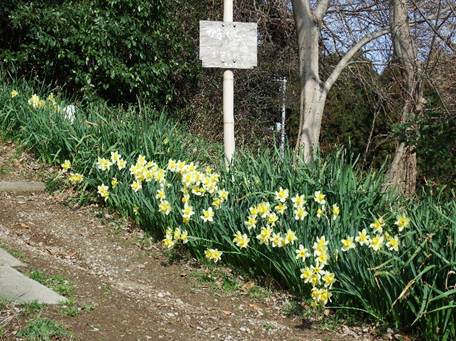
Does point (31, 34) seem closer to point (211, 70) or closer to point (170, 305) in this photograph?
point (211, 70)

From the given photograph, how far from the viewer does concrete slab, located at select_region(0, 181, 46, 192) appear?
5629 mm

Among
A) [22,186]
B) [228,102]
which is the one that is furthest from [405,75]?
[22,186]

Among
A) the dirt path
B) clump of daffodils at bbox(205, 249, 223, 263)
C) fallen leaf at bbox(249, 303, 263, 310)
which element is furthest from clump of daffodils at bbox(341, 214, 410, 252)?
clump of daffodils at bbox(205, 249, 223, 263)

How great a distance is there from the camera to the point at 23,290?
11.1ft

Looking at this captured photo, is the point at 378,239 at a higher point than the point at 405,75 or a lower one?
lower

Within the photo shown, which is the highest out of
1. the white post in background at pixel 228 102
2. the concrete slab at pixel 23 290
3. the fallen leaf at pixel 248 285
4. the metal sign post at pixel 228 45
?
the metal sign post at pixel 228 45

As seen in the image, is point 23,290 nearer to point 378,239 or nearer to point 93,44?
point 378,239

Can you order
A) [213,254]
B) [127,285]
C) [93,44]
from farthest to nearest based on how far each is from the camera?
[93,44] < [213,254] < [127,285]

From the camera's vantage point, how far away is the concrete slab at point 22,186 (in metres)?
5.63

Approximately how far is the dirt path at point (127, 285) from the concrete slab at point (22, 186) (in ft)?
0.21

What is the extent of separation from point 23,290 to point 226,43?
9.65ft

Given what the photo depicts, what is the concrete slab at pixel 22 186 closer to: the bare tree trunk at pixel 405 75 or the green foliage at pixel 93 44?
the green foliage at pixel 93 44

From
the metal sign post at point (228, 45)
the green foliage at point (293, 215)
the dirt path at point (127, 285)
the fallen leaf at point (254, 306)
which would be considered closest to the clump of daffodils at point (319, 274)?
the green foliage at point (293, 215)

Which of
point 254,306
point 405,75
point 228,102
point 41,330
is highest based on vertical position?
point 405,75
